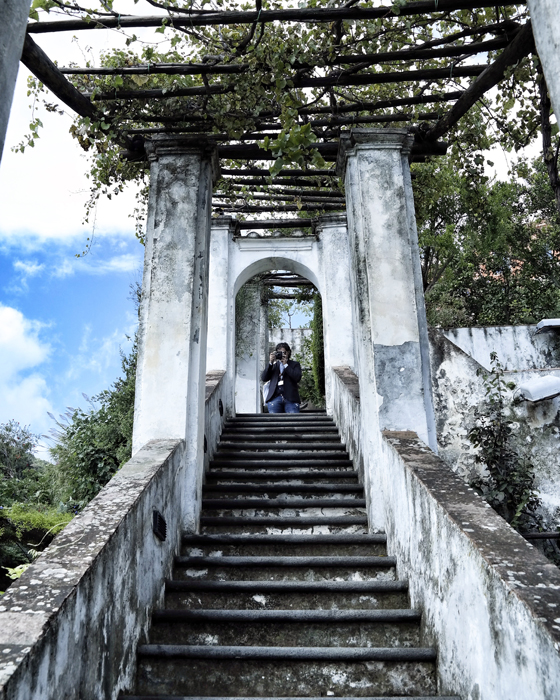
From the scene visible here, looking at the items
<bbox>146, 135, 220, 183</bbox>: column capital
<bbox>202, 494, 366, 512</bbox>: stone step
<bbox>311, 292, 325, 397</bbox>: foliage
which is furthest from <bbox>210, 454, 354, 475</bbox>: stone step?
<bbox>311, 292, 325, 397</bbox>: foliage

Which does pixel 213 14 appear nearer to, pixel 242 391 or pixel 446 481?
pixel 446 481

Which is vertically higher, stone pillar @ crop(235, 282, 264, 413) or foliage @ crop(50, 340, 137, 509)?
stone pillar @ crop(235, 282, 264, 413)

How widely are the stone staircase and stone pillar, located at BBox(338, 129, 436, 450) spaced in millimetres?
1068

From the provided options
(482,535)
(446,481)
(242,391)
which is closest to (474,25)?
(446,481)

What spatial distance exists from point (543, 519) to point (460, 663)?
4.76 meters

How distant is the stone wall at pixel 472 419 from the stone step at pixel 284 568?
133 inches

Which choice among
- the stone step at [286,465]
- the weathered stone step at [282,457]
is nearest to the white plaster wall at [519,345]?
the weathered stone step at [282,457]

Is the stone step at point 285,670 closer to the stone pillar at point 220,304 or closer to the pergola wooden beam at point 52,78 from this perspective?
the pergola wooden beam at point 52,78

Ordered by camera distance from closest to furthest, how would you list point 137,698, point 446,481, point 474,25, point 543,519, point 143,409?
point 137,698 → point 446,481 → point 474,25 → point 143,409 → point 543,519

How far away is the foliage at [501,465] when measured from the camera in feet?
22.0

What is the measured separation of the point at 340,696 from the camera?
3.23 meters

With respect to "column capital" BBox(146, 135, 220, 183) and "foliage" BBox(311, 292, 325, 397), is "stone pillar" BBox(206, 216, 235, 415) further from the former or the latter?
"column capital" BBox(146, 135, 220, 183)

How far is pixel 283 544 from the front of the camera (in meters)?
4.57

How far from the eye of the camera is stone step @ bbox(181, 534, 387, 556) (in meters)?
4.53
